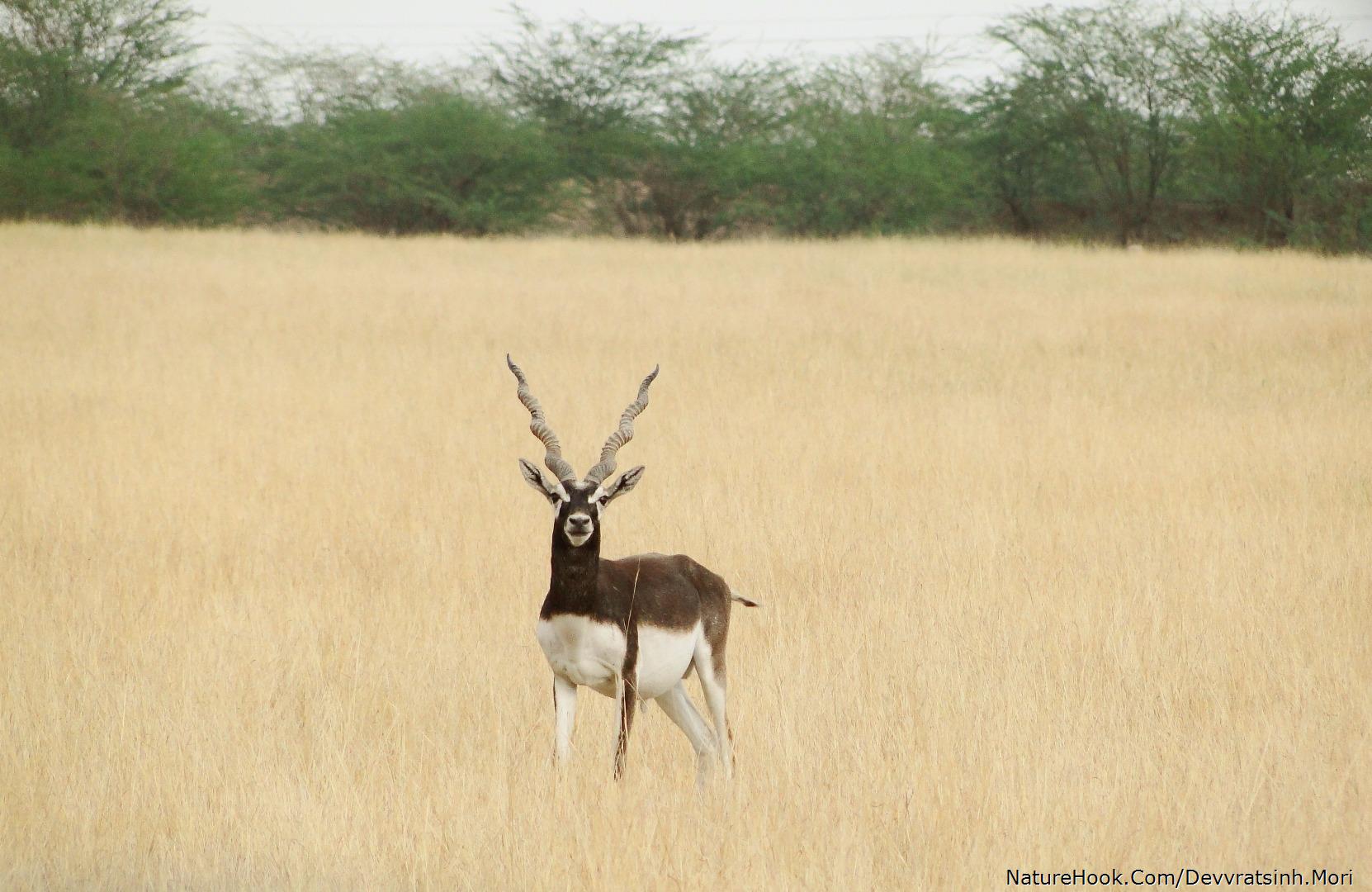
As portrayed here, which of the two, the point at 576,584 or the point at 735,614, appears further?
the point at 735,614

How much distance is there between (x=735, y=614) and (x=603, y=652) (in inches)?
92.5

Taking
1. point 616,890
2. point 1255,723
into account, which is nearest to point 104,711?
point 616,890

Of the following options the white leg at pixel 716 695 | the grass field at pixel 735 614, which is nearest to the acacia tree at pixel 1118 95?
the grass field at pixel 735 614

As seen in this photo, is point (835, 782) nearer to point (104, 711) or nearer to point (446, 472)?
point (104, 711)

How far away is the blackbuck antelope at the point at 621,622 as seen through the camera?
3982mm

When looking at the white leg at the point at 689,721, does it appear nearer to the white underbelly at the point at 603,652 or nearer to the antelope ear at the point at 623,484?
the white underbelly at the point at 603,652

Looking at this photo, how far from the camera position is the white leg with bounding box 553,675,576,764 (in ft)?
13.3

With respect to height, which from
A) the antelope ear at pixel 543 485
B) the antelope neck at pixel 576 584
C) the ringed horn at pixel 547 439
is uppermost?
the ringed horn at pixel 547 439

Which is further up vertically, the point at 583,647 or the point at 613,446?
the point at 613,446

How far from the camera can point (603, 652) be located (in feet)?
13.1

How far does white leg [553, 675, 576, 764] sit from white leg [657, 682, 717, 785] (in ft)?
1.25

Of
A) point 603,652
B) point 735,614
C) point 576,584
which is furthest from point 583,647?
point 735,614

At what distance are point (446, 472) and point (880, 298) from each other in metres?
10.6

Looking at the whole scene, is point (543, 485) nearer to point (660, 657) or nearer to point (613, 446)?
point (613, 446)
